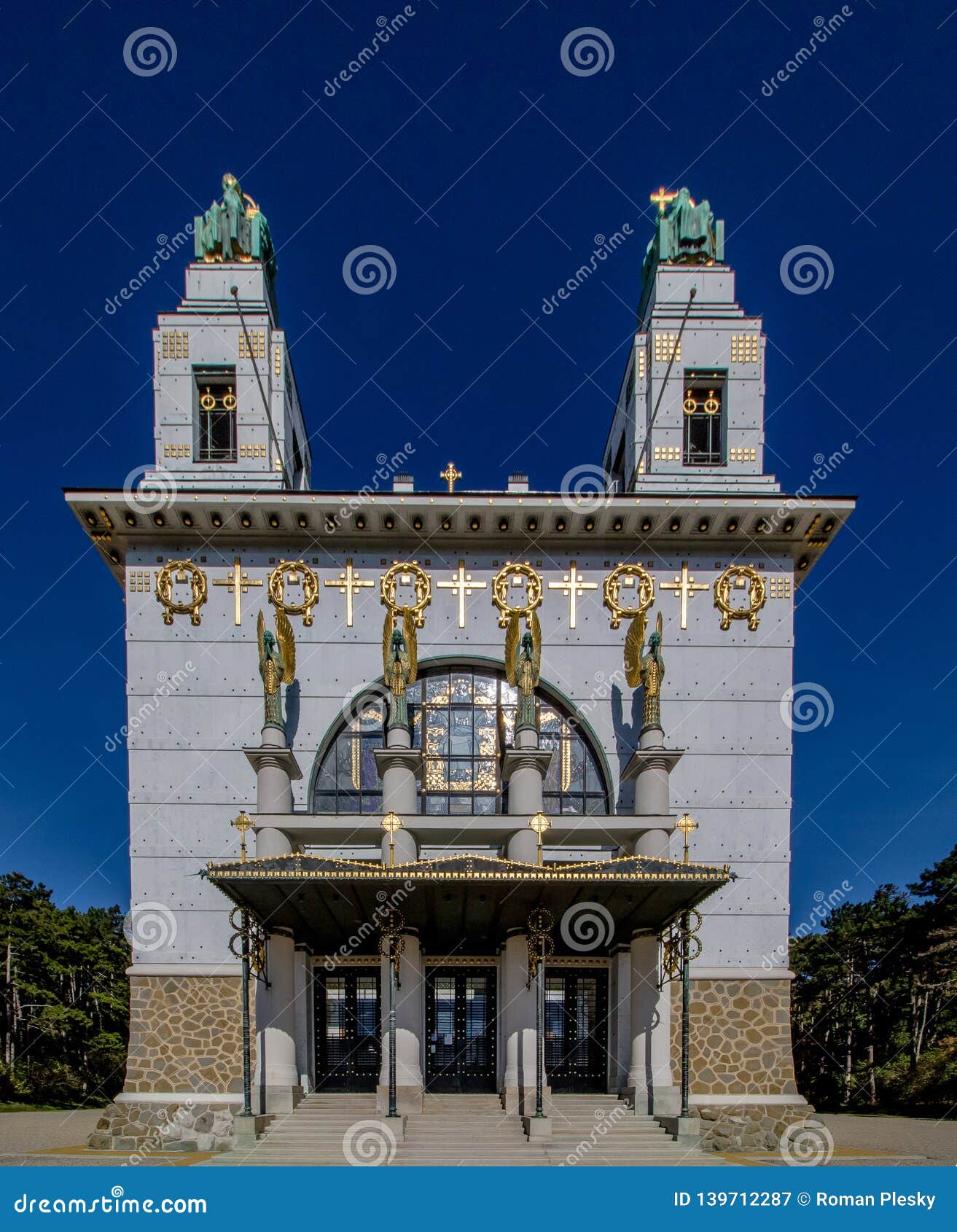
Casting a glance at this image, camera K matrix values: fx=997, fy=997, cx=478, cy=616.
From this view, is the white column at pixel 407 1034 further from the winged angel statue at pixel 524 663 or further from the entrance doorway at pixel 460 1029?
the winged angel statue at pixel 524 663

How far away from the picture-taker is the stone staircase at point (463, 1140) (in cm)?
1795

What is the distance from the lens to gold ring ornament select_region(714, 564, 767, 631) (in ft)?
85.1

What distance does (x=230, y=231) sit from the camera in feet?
96.3

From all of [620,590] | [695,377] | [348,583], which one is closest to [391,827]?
[348,583]

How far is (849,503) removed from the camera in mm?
25547

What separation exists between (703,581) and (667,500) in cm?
238

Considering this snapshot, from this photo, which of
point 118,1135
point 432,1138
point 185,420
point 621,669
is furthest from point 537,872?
point 185,420

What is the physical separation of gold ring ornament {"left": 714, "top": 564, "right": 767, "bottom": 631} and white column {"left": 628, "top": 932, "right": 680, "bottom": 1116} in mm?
8382

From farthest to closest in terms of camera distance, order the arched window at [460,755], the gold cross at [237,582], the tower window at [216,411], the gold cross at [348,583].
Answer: the tower window at [216,411] → the gold cross at [348,583] → the gold cross at [237,582] → the arched window at [460,755]

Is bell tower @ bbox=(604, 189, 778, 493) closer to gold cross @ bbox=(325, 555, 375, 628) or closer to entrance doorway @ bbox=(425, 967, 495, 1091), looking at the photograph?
gold cross @ bbox=(325, 555, 375, 628)

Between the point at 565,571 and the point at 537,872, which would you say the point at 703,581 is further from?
the point at 537,872

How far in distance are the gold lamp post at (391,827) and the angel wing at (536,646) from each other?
16.4 ft

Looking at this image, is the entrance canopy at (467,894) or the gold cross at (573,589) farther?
the gold cross at (573,589)

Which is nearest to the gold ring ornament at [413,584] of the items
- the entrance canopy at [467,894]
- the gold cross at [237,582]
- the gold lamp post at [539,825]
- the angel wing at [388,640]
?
the angel wing at [388,640]
